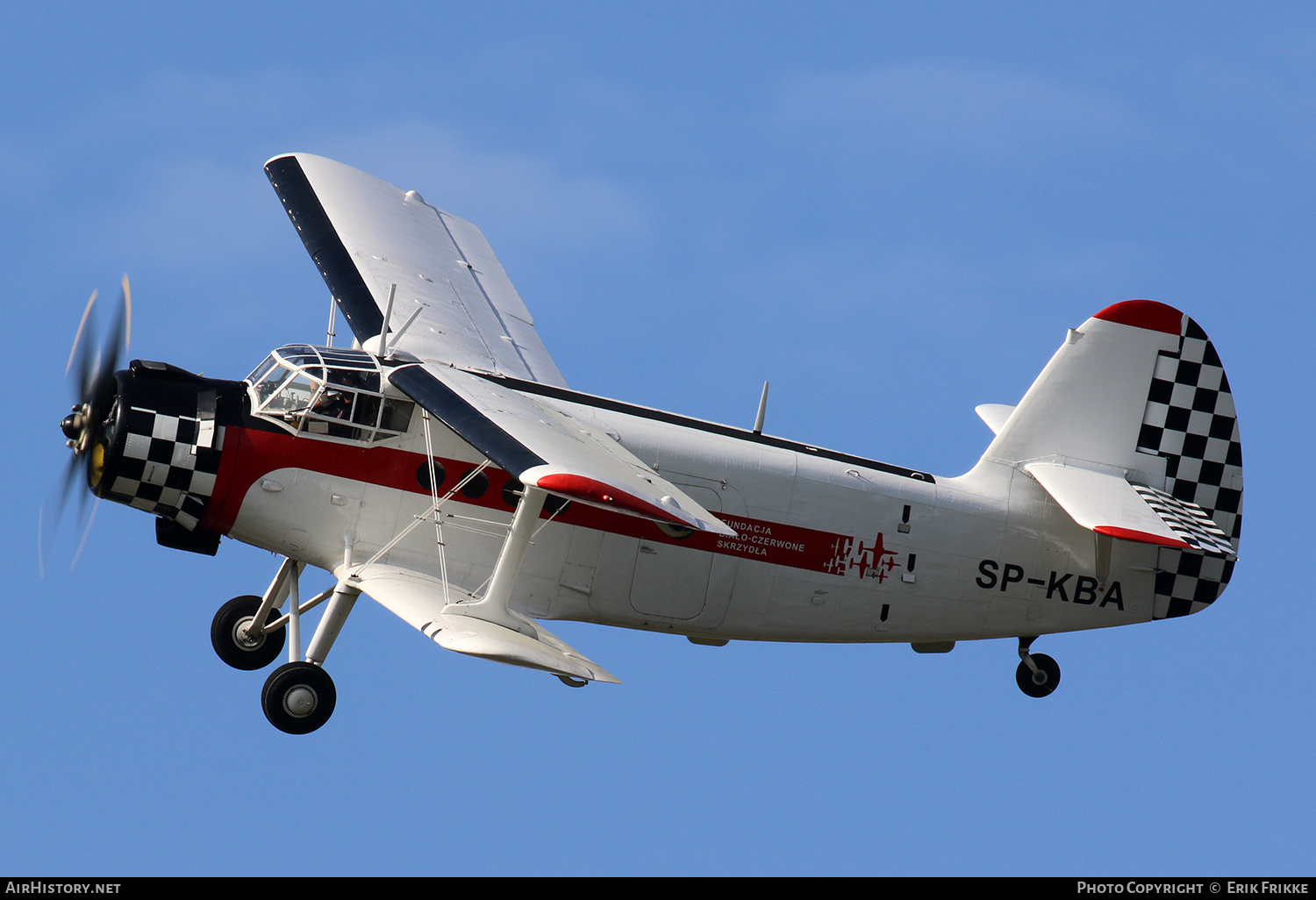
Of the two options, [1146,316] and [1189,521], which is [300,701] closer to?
[1189,521]

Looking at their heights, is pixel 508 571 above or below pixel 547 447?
below

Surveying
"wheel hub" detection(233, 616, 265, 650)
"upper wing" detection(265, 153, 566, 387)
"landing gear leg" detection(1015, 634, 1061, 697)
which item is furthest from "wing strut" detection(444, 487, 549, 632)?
"landing gear leg" detection(1015, 634, 1061, 697)

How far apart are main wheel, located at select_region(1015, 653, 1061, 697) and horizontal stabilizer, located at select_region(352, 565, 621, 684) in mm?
4611

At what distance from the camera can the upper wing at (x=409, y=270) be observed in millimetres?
13102

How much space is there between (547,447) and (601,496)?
0.77 meters

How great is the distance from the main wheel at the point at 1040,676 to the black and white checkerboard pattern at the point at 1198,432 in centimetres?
158

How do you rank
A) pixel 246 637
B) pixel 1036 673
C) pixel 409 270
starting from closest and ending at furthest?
pixel 246 637 < pixel 1036 673 < pixel 409 270

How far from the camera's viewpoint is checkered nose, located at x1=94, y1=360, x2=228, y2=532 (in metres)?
11.2

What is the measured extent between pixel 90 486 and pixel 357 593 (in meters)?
2.19

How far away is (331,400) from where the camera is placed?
11.5 meters

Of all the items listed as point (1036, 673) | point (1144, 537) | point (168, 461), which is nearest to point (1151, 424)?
point (1144, 537)

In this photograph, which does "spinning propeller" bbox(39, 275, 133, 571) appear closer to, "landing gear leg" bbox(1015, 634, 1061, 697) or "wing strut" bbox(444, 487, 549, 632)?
"wing strut" bbox(444, 487, 549, 632)

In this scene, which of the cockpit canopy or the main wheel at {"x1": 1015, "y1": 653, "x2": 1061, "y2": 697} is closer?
the cockpit canopy

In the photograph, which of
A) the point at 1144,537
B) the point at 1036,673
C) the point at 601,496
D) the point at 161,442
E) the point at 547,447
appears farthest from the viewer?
the point at 1036,673
